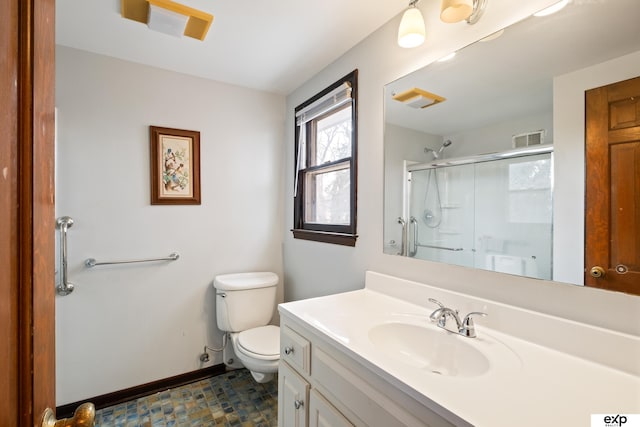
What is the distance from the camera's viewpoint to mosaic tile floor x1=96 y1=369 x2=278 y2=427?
67.8 inches

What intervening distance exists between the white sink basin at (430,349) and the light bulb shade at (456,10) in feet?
3.81

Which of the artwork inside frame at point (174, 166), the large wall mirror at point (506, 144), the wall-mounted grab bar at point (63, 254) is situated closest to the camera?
the large wall mirror at point (506, 144)

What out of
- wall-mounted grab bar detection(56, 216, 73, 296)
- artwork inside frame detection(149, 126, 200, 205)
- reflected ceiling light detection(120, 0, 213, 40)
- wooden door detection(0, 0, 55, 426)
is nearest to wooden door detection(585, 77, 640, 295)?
wooden door detection(0, 0, 55, 426)

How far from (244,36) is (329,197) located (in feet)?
3.65

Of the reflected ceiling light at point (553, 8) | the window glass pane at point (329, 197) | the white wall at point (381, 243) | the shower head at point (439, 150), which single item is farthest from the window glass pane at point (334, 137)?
the reflected ceiling light at point (553, 8)

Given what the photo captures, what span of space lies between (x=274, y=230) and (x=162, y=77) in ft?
4.49

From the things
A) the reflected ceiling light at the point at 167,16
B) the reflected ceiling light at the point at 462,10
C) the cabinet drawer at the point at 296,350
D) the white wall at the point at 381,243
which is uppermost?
the reflected ceiling light at the point at 167,16

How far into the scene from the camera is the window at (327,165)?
69.4 inches

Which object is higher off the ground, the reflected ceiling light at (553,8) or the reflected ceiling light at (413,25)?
the reflected ceiling light at (413,25)

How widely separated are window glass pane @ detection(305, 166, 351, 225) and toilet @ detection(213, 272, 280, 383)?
1.99ft

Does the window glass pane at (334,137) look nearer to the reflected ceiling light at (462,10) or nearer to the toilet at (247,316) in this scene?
the reflected ceiling light at (462,10)

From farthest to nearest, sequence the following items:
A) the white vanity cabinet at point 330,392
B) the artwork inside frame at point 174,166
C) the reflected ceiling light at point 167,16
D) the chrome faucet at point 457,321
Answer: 1. the artwork inside frame at point 174,166
2. the reflected ceiling light at point 167,16
3. the chrome faucet at point 457,321
4. the white vanity cabinet at point 330,392

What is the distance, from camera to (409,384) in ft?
2.36

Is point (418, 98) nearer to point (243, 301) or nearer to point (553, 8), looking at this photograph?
point (553, 8)
